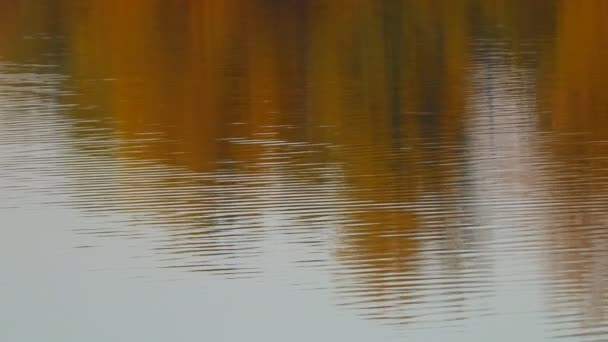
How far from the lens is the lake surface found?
9023 mm

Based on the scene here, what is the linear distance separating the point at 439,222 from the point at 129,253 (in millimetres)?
2245

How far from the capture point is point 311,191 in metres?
12.0

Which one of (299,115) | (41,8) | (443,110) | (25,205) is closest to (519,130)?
(443,110)

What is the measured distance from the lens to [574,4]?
2827 centimetres

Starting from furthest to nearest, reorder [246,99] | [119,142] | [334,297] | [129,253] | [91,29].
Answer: [91,29] → [246,99] → [119,142] → [129,253] → [334,297]

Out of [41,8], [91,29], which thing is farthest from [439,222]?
[41,8]

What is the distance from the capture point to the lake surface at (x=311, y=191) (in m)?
9.02

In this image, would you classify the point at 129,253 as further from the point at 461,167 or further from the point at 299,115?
the point at 299,115

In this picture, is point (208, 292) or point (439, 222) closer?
point (208, 292)

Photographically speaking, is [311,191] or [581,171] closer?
[311,191]

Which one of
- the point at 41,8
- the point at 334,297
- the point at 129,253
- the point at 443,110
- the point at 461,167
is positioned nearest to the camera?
the point at 334,297

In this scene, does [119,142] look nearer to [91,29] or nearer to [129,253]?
[129,253]

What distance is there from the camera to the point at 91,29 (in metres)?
27.3

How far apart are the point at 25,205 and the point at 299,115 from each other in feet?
15.4
